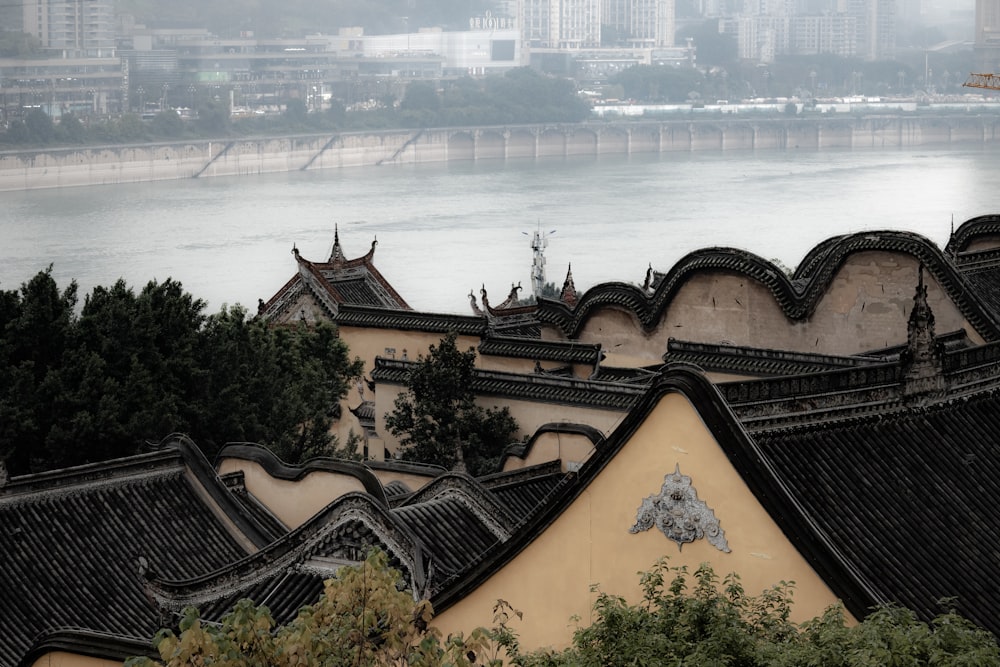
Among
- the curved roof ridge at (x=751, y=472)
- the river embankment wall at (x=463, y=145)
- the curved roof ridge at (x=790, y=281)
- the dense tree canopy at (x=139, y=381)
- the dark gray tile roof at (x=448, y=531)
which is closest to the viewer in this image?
the curved roof ridge at (x=751, y=472)

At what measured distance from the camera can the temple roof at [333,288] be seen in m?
28.9

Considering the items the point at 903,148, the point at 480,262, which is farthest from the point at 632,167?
the point at 480,262

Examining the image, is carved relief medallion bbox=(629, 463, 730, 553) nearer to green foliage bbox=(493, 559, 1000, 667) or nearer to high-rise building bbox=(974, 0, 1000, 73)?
green foliage bbox=(493, 559, 1000, 667)

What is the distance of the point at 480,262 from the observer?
7844cm

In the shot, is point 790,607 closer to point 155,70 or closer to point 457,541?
point 457,541

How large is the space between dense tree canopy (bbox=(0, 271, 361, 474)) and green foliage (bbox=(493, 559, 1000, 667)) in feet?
41.8

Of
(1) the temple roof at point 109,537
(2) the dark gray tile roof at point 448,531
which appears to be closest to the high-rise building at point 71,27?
(1) the temple roof at point 109,537

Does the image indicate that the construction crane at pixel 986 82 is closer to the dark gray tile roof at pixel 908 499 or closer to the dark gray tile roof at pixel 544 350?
the dark gray tile roof at pixel 544 350

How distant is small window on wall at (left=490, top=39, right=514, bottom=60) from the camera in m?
197

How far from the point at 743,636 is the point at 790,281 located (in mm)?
12770

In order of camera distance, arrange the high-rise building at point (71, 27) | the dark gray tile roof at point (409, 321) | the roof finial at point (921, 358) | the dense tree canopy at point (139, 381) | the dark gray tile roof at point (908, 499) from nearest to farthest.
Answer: the dark gray tile roof at point (908, 499), the roof finial at point (921, 358), the dense tree canopy at point (139, 381), the dark gray tile roof at point (409, 321), the high-rise building at point (71, 27)

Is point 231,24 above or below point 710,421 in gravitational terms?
above

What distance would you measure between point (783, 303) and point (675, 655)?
12.6 meters

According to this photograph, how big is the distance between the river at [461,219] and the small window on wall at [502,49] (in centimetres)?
5226
